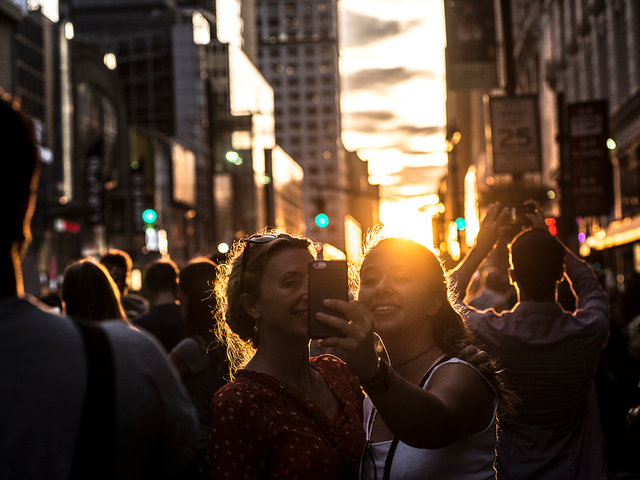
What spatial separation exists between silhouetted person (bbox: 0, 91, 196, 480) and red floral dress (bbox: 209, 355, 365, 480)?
3.75 ft

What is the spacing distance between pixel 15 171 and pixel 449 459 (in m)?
A: 1.76

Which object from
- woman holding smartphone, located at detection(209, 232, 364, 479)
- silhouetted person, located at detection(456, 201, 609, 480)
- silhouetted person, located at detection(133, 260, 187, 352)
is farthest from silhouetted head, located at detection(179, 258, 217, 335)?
silhouetted person, located at detection(456, 201, 609, 480)

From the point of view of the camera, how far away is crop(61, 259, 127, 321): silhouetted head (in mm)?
Result: 4328

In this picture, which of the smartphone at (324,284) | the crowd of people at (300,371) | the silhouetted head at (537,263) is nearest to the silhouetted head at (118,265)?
the crowd of people at (300,371)

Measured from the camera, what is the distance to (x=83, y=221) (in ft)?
208

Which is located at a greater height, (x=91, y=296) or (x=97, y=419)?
(x=91, y=296)

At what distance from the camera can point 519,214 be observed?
471 cm

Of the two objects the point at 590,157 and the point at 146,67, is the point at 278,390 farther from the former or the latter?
the point at 146,67

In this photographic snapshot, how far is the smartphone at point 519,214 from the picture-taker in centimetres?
470

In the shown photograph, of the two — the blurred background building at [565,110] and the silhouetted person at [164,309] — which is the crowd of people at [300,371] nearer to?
the silhouetted person at [164,309]

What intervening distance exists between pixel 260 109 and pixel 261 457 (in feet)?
371

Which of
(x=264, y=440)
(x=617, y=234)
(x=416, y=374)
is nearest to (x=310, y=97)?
(x=617, y=234)

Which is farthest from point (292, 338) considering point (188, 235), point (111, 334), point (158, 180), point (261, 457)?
point (188, 235)

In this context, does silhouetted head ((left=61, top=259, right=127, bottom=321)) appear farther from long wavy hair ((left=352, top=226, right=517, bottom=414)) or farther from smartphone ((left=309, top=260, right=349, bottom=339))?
smartphone ((left=309, top=260, right=349, bottom=339))
